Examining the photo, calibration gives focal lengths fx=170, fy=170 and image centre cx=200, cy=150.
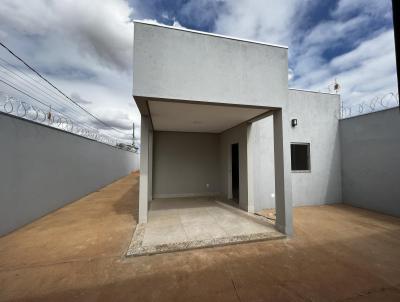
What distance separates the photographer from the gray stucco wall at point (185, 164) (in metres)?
7.11

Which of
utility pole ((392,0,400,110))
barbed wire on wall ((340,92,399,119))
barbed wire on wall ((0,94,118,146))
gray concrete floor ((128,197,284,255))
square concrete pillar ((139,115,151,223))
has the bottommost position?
gray concrete floor ((128,197,284,255))

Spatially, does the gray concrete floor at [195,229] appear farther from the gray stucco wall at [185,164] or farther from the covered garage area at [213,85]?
the gray stucco wall at [185,164]

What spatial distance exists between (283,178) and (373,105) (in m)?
4.38

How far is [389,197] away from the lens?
4957 millimetres

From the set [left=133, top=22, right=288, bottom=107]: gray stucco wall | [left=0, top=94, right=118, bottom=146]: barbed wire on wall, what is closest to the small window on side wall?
[left=133, top=22, right=288, bottom=107]: gray stucco wall

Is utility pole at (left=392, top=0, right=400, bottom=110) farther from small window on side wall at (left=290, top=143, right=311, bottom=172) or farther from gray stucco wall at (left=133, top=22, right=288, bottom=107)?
small window on side wall at (left=290, top=143, right=311, bottom=172)

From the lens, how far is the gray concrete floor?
305cm

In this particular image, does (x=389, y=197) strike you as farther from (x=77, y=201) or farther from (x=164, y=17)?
(x=77, y=201)

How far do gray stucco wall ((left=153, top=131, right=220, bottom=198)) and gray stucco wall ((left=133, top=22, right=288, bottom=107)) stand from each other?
410cm

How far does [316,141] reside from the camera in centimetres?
608

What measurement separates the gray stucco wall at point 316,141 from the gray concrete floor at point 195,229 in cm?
212

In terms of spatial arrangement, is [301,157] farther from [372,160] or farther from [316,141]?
[372,160]

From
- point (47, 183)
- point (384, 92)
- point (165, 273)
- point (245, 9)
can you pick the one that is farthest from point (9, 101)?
point (384, 92)

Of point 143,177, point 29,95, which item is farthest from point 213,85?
point 29,95
